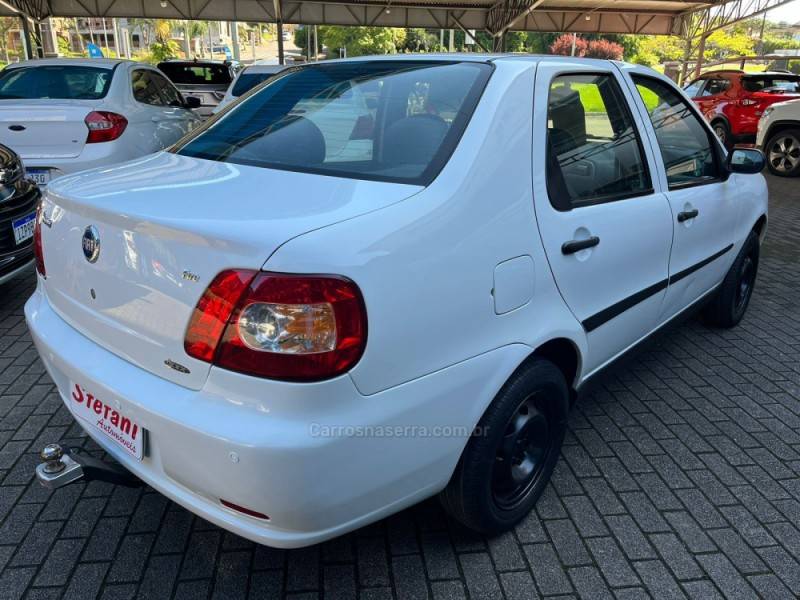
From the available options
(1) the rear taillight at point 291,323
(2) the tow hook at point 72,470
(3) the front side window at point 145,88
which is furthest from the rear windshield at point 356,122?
(3) the front side window at point 145,88

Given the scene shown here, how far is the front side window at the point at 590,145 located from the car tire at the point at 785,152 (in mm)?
10447

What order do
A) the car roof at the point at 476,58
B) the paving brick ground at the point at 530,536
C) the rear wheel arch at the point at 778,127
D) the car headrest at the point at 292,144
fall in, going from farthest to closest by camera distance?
the rear wheel arch at the point at 778,127 → the car roof at the point at 476,58 → the car headrest at the point at 292,144 → the paving brick ground at the point at 530,536

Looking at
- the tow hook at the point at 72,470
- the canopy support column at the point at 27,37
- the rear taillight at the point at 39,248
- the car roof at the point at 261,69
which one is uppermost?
Answer: the canopy support column at the point at 27,37

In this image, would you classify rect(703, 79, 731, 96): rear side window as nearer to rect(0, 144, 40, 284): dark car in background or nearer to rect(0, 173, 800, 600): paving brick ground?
rect(0, 173, 800, 600): paving brick ground

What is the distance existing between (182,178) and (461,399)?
1159 millimetres

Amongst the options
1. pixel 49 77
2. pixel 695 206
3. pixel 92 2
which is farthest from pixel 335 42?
pixel 695 206

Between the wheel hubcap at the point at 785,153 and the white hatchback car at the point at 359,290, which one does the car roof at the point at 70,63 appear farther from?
the wheel hubcap at the point at 785,153

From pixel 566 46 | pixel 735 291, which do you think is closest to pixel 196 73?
pixel 735 291

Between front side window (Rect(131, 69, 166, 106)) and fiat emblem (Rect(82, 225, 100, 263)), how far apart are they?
17.1 ft

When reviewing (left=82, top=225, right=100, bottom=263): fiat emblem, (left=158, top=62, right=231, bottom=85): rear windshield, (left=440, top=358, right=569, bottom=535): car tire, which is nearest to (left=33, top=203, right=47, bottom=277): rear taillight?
(left=82, top=225, right=100, bottom=263): fiat emblem

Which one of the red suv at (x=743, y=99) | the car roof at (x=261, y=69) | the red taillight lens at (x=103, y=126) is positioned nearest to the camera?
the red taillight lens at (x=103, y=126)

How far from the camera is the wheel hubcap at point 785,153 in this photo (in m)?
11.1

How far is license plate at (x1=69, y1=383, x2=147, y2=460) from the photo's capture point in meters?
1.78

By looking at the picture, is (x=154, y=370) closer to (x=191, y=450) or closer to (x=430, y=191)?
(x=191, y=450)
